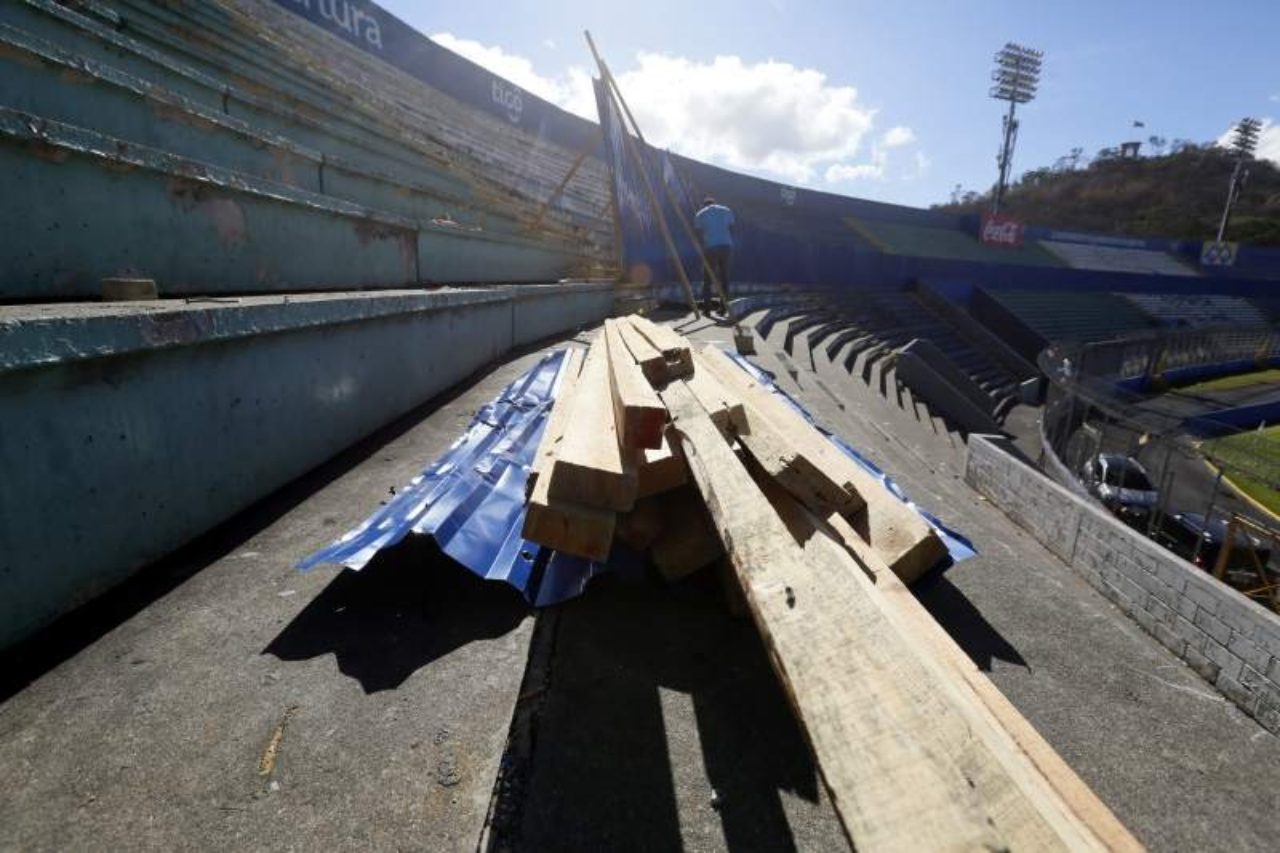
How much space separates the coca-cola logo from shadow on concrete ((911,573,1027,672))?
3831 centimetres

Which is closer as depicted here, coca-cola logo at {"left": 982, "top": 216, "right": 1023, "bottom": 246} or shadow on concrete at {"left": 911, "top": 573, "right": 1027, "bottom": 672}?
shadow on concrete at {"left": 911, "top": 573, "right": 1027, "bottom": 672}

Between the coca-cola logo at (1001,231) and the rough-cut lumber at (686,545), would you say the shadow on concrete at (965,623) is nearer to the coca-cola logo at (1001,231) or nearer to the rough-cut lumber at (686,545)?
the rough-cut lumber at (686,545)

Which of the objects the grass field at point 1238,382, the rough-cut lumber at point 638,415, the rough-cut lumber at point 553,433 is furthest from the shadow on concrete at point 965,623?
the grass field at point 1238,382

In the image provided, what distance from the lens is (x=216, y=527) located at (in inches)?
115

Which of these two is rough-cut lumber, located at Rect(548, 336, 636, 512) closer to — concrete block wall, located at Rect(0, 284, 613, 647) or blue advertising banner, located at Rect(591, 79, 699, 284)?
concrete block wall, located at Rect(0, 284, 613, 647)

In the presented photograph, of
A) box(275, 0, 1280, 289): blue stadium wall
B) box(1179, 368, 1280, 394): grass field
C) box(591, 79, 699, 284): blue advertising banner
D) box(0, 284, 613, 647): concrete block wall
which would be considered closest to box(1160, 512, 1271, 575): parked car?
box(591, 79, 699, 284): blue advertising banner

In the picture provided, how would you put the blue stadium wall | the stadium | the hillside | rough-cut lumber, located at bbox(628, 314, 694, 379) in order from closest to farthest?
the stadium, rough-cut lumber, located at bbox(628, 314, 694, 379), the blue stadium wall, the hillside

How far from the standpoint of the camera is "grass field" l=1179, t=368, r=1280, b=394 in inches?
1021

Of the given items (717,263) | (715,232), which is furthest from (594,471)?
(717,263)

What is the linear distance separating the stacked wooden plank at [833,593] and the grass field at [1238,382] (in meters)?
31.8

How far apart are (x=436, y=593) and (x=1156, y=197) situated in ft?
280

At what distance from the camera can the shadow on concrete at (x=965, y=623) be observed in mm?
2812

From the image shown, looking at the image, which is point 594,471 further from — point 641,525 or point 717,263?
point 717,263

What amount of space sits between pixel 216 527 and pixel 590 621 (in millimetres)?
1949
